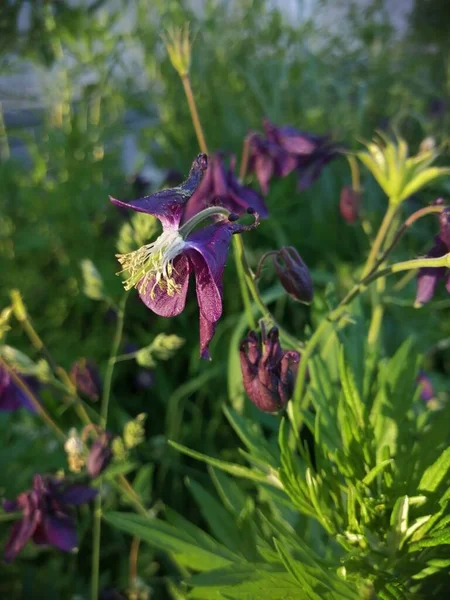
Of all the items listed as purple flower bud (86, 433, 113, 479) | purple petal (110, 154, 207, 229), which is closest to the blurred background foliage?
purple flower bud (86, 433, 113, 479)

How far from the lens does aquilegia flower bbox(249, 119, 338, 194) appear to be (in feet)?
3.81

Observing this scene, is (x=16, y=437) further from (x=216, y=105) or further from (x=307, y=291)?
(x=216, y=105)

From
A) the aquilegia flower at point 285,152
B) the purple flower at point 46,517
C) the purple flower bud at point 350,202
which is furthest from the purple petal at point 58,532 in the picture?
the purple flower bud at point 350,202

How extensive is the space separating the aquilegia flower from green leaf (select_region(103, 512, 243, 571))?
0.67 meters

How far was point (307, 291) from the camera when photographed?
2.37ft

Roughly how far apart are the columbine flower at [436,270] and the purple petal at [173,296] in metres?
→ 0.31

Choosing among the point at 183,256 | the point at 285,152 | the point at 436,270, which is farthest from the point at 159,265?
the point at 285,152

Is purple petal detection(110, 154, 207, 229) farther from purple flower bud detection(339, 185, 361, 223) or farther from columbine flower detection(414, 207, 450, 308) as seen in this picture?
purple flower bud detection(339, 185, 361, 223)

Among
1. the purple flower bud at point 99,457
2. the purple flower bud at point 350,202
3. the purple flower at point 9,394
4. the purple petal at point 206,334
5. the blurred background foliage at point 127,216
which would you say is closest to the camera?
the purple petal at point 206,334

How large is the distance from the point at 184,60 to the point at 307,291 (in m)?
0.49

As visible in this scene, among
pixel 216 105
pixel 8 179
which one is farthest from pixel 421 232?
pixel 8 179

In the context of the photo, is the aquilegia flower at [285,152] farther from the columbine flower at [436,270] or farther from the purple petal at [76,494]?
the purple petal at [76,494]

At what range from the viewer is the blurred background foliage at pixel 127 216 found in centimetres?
148

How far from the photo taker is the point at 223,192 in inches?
→ 38.7
